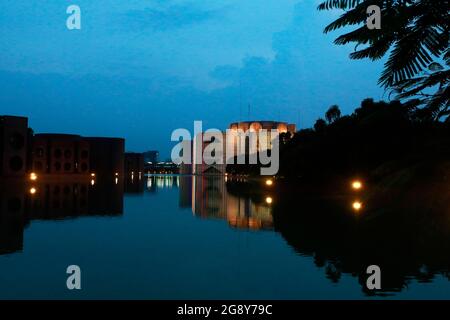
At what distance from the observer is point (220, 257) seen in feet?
46.8

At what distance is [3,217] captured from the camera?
2248 centimetres

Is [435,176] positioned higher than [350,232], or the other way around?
[435,176]

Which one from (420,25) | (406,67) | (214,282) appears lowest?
(214,282)

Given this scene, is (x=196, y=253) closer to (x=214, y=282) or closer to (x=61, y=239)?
(x=214, y=282)

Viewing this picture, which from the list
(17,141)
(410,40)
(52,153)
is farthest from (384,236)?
(52,153)

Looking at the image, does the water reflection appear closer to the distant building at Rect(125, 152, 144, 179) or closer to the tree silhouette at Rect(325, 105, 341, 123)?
the tree silhouette at Rect(325, 105, 341, 123)

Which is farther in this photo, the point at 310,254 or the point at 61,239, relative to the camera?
the point at 61,239

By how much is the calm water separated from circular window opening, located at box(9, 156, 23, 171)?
137 ft

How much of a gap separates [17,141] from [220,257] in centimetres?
5624

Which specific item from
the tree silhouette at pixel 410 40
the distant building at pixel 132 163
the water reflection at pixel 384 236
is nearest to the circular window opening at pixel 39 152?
the water reflection at pixel 384 236

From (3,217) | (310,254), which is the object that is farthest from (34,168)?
(310,254)

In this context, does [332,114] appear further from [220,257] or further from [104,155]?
[104,155]
